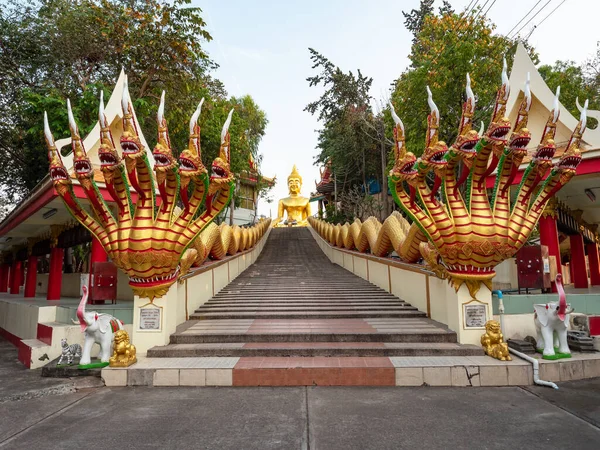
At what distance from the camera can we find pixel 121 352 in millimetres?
5145

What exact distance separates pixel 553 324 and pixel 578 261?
7356mm

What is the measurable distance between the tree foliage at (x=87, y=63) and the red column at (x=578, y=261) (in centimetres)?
1306

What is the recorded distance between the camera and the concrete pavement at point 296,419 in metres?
3.27

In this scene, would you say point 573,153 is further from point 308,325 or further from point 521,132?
point 308,325

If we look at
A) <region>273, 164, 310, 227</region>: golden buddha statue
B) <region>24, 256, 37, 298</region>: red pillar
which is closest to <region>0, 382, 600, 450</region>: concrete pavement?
<region>24, 256, 37, 298</region>: red pillar

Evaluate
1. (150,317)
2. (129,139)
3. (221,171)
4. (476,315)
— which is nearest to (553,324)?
(476,315)

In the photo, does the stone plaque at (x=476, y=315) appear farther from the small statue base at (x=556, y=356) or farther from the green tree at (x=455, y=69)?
the green tree at (x=455, y=69)

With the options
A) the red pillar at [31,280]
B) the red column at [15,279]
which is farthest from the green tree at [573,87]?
the red column at [15,279]

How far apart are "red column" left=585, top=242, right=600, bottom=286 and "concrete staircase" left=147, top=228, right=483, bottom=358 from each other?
24.2 ft

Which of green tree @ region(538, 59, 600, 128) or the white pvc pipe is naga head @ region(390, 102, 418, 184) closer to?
the white pvc pipe

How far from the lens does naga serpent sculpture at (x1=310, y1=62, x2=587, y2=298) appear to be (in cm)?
546

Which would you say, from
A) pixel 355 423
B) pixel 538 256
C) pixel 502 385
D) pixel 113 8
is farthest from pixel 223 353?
pixel 113 8

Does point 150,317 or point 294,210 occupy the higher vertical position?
point 294,210

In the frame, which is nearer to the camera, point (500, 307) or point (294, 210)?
point (500, 307)
